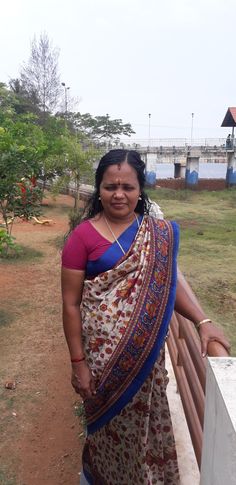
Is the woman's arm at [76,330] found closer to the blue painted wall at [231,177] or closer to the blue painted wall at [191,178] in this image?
the blue painted wall at [191,178]

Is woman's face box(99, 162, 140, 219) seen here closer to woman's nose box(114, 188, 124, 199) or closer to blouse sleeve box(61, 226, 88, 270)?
woman's nose box(114, 188, 124, 199)

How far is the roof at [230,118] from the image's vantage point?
1120 inches

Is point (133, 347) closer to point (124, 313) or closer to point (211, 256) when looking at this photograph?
point (124, 313)

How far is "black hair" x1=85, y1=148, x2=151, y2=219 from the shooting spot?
1535 mm

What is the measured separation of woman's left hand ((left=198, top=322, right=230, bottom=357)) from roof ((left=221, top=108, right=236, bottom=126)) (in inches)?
1141

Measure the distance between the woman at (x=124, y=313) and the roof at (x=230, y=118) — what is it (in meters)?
28.8

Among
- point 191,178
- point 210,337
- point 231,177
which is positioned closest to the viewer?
point 210,337

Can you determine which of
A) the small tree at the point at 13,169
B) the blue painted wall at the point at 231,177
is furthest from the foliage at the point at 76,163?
the blue painted wall at the point at 231,177

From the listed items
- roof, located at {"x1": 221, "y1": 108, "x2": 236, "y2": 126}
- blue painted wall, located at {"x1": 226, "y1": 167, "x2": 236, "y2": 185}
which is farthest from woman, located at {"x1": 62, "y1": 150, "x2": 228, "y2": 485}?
roof, located at {"x1": 221, "y1": 108, "x2": 236, "y2": 126}

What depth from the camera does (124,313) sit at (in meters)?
1.43

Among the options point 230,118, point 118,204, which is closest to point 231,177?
point 230,118

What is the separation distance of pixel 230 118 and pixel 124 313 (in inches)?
1186

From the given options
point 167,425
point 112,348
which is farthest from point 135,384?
point 167,425

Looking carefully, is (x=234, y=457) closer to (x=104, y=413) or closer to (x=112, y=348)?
(x=112, y=348)
